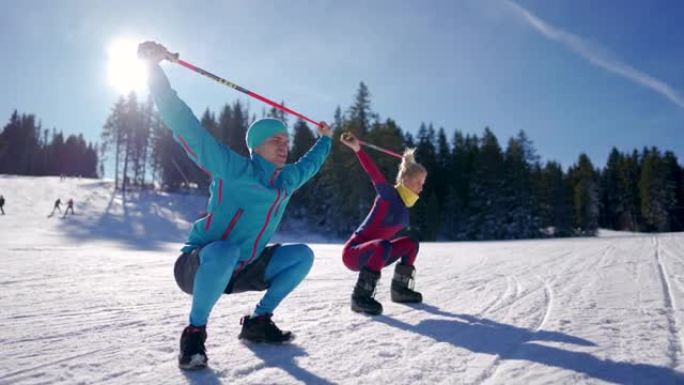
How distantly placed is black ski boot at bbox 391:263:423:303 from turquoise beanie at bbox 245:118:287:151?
2222 mm

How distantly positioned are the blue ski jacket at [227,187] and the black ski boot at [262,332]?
0.40m

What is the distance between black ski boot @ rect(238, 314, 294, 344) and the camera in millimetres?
2732

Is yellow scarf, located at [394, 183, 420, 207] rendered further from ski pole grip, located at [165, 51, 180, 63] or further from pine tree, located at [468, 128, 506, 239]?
pine tree, located at [468, 128, 506, 239]

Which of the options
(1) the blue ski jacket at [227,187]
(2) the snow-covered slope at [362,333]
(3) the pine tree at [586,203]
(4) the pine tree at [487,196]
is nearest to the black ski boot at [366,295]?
(2) the snow-covered slope at [362,333]

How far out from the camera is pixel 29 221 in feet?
91.1

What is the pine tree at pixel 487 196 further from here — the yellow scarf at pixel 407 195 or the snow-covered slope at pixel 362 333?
the yellow scarf at pixel 407 195

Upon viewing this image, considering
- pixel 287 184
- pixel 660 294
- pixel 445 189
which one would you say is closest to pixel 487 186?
pixel 445 189

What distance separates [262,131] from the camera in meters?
2.89

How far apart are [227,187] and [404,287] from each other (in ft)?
8.33

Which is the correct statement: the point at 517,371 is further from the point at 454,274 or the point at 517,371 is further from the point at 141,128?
the point at 141,128

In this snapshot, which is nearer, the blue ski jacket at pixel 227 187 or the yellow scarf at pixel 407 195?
the blue ski jacket at pixel 227 187

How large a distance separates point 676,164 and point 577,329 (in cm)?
7951

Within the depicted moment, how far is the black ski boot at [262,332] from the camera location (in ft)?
8.96

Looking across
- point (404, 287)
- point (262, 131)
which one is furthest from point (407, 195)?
point (262, 131)
